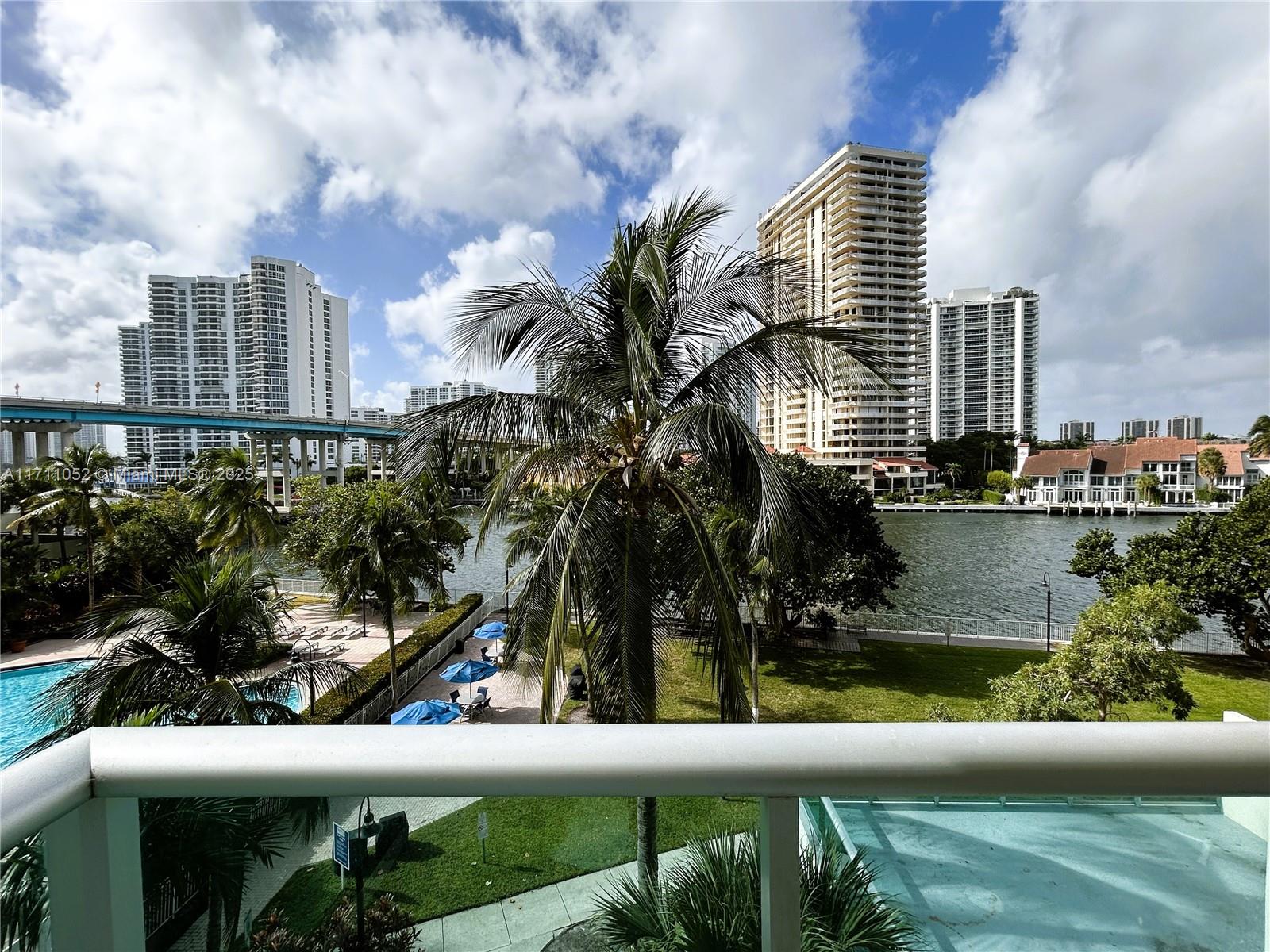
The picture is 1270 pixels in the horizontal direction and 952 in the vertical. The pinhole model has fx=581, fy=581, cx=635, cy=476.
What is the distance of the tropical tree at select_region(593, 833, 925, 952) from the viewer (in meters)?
0.78

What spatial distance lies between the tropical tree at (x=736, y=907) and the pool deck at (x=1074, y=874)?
0.15 ft

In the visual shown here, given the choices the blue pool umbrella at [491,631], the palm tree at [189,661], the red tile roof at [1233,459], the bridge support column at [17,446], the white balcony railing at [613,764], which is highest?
the bridge support column at [17,446]

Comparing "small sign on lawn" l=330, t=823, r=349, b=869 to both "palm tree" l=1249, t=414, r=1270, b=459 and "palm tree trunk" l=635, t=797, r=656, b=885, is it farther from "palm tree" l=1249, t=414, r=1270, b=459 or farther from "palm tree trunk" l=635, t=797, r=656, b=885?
"palm tree" l=1249, t=414, r=1270, b=459

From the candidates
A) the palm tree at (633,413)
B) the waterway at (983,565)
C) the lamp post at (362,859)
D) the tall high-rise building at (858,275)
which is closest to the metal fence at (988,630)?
the waterway at (983,565)

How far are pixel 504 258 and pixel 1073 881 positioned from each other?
5.22 metres

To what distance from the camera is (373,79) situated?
5094 mm

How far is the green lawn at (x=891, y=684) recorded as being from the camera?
11.5 m

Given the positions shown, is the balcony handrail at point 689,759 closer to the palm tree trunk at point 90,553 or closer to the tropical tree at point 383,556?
the tropical tree at point 383,556

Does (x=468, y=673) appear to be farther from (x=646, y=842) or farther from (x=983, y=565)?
(x=983, y=565)

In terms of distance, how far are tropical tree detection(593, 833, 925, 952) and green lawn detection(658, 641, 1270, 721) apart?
32.4ft

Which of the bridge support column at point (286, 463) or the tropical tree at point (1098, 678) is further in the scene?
the bridge support column at point (286, 463)

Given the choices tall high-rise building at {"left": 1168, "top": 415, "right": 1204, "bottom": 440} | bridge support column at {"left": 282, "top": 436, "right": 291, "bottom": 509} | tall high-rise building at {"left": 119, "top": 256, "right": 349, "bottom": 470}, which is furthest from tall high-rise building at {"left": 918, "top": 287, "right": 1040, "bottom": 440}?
bridge support column at {"left": 282, "top": 436, "right": 291, "bottom": 509}

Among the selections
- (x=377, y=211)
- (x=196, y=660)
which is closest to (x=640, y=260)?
(x=196, y=660)

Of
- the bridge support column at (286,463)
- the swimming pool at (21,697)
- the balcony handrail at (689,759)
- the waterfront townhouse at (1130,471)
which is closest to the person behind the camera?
the balcony handrail at (689,759)
